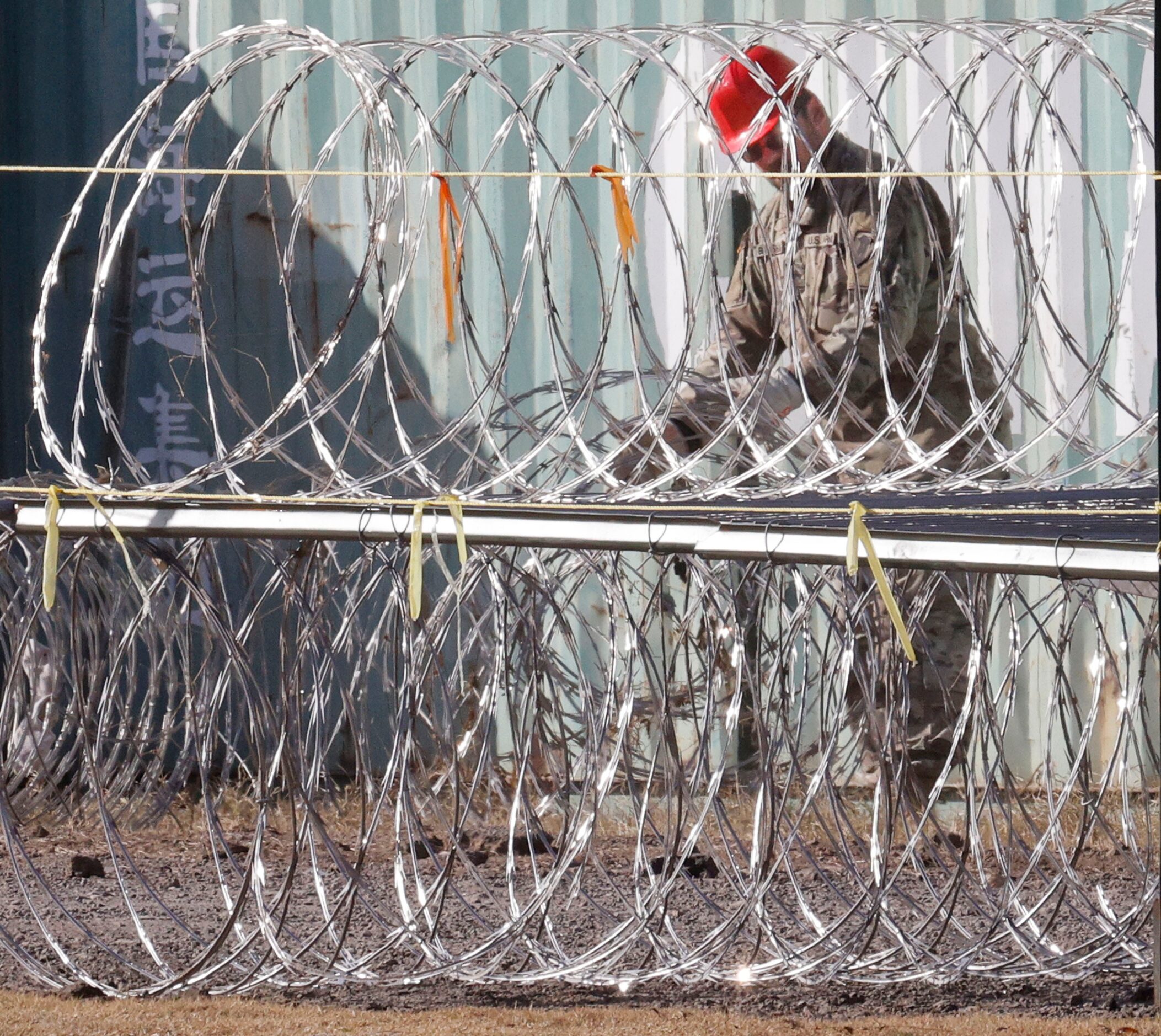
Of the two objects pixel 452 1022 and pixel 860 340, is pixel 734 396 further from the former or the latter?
pixel 452 1022

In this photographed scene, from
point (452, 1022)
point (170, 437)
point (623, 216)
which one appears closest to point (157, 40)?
point (170, 437)

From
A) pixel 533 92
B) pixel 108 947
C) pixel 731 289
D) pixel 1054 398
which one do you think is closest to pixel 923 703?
pixel 1054 398

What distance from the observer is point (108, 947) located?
4.12m

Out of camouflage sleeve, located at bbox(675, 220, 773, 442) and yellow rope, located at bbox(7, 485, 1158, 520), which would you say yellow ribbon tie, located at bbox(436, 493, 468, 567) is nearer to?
yellow rope, located at bbox(7, 485, 1158, 520)

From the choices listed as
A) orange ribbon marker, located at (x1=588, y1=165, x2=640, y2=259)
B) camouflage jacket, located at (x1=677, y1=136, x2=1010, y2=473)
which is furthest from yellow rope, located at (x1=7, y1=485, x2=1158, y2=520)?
camouflage jacket, located at (x1=677, y1=136, x2=1010, y2=473)

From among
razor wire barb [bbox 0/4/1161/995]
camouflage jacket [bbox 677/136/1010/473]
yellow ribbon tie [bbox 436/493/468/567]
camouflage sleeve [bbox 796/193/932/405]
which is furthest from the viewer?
camouflage jacket [bbox 677/136/1010/473]

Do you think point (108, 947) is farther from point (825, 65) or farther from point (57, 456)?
point (825, 65)

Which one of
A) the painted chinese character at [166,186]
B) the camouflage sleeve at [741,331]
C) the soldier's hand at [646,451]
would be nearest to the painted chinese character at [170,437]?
the painted chinese character at [166,186]

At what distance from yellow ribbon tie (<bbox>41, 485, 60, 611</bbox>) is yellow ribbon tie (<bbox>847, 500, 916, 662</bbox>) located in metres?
1.62

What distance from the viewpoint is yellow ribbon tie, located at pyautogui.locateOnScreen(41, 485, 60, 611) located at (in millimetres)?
3561

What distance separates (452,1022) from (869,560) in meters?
1.37

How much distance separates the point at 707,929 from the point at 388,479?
109 inches

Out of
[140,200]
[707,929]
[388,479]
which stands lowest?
[707,929]

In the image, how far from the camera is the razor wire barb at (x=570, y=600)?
3883 mm
